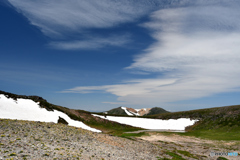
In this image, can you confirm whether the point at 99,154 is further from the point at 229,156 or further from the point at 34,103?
the point at 34,103

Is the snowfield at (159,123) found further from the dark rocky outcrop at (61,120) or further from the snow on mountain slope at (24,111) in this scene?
the snow on mountain slope at (24,111)

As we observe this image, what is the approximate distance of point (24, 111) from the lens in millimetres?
51938

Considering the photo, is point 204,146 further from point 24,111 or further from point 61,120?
point 24,111

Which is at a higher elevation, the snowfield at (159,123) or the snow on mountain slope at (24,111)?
the snow on mountain slope at (24,111)

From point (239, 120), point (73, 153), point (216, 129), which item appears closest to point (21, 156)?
point (73, 153)

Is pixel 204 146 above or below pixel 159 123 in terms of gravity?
below

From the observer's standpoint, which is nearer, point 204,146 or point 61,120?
point 204,146

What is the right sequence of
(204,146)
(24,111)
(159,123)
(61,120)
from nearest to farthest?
(204,146) < (24,111) < (61,120) < (159,123)

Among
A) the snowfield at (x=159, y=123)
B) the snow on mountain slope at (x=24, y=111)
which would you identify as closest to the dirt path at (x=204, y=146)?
the snow on mountain slope at (x=24, y=111)

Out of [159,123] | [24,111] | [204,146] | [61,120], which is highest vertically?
[24,111]

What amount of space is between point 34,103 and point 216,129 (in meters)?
79.6

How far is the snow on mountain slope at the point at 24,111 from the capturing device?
47.1m

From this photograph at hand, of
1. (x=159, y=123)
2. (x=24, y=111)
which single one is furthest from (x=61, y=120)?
(x=159, y=123)

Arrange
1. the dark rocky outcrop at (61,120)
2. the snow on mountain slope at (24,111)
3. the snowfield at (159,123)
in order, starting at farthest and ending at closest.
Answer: the snowfield at (159,123), the dark rocky outcrop at (61,120), the snow on mountain slope at (24,111)
